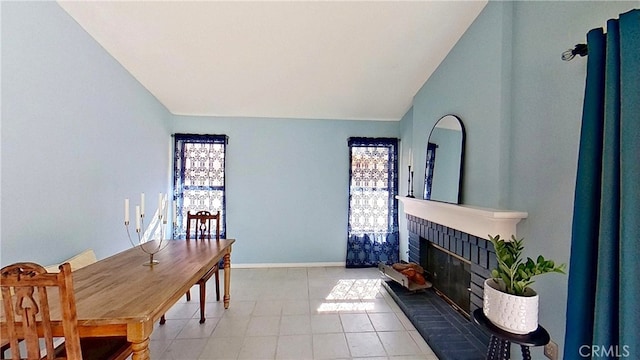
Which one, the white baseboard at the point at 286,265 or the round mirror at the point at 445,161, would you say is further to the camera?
the white baseboard at the point at 286,265

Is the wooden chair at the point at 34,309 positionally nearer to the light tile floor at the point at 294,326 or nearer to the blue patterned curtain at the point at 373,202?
the light tile floor at the point at 294,326

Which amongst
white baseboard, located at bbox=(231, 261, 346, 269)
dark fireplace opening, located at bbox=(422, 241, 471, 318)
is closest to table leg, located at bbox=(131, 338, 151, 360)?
dark fireplace opening, located at bbox=(422, 241, 471, 318)

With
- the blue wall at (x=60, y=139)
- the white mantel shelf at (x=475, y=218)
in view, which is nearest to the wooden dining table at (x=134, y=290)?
the blue wall at (x=60, y=139)

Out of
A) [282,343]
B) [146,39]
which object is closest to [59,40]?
[146,39]

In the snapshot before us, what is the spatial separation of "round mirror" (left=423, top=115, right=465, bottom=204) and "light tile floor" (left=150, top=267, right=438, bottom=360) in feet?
4.49

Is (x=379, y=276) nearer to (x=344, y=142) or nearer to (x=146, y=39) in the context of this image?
(x=344, y=142)

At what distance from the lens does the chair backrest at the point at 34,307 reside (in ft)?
3.75

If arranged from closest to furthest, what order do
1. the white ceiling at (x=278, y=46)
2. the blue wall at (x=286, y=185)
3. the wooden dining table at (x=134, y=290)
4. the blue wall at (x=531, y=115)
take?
the wooden dining table at (x=134, y=290) < the blue wall at (x=531, y=115) < the white ceiling at (x=278, y=46) < the blue wall at (x=286, y=185)

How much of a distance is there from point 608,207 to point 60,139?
359 cm

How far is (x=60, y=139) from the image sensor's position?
2.22 metres

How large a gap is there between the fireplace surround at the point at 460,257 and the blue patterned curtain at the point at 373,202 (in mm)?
1165

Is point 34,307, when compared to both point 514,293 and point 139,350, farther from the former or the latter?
point 514,293

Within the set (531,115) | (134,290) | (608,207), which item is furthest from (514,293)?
(134,290)

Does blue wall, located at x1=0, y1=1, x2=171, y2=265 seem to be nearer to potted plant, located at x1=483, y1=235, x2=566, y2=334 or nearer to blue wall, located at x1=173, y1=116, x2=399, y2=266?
blue wall, located at x1=173, y1=116, x2=399, y2=266
